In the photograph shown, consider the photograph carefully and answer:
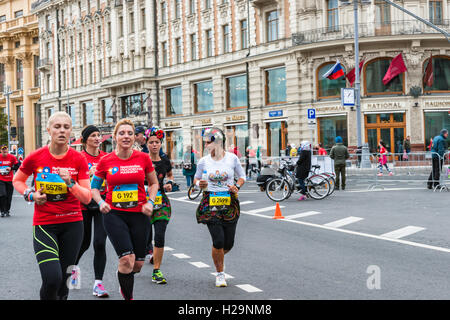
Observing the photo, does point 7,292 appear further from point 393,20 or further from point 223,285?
point 393,20

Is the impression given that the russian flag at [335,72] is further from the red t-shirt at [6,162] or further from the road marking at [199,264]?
the road marking at [199,264]

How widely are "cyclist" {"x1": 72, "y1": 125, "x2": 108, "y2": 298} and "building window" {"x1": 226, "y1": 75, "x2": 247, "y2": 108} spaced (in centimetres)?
3378

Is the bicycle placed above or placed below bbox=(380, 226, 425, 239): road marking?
above

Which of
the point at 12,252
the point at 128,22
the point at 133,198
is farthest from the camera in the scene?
the point at 128,22

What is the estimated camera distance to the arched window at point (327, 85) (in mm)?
35969

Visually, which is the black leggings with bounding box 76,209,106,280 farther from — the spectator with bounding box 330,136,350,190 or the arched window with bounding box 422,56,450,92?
the arched window with bounding box 422,56,450,92

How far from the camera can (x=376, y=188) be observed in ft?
73.8

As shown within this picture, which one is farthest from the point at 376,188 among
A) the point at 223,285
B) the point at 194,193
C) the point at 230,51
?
the point at 230,51

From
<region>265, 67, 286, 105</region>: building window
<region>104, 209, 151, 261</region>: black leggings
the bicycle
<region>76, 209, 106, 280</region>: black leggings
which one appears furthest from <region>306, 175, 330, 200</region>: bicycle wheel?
<region>265, 67, 286, 105</region>: building window

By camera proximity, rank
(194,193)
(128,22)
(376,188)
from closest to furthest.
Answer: (194,193), (376,188), (128,22)

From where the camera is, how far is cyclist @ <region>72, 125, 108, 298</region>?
6742mm

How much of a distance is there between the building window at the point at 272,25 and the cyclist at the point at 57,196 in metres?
34.2
